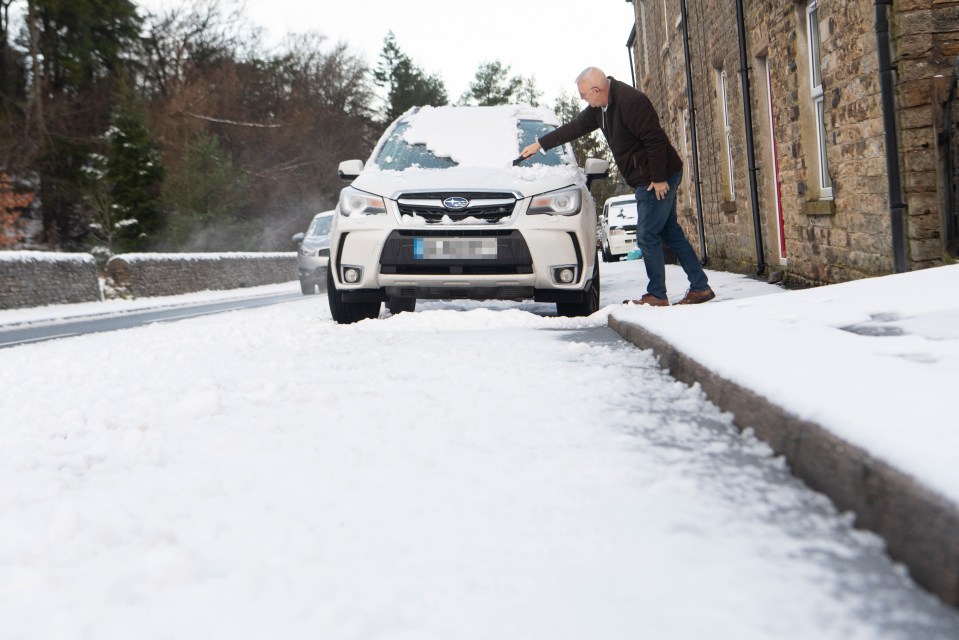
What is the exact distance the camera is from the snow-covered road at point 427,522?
66.9 inches

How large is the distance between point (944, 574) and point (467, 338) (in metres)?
4.47

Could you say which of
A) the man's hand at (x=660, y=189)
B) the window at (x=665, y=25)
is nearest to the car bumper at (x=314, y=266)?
the window at (x=665, y=25)

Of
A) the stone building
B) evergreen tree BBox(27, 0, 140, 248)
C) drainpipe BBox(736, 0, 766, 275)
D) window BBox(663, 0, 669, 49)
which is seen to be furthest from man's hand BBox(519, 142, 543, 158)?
evergreen tree BBox(27, 0, 140, 248)

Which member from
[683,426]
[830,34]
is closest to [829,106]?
[830,34]

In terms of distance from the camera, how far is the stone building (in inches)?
254

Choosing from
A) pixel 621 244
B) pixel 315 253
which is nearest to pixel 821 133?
pixel 315 253

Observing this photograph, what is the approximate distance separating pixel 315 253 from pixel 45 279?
19.2 feet

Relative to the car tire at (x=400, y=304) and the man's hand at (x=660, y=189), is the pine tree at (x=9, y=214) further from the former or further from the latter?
the man's hand at (x=660, y=189)

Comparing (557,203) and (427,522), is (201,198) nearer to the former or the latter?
(557,203)

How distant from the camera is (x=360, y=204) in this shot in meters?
7.23

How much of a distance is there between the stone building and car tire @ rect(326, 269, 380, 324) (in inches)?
157

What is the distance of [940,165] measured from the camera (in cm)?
641

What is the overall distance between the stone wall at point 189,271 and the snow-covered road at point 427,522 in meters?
20.0

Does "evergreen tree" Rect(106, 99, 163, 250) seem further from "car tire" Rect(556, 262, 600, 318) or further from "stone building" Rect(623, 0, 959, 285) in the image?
"car tire" Rect(556, 262, 600, 318)
